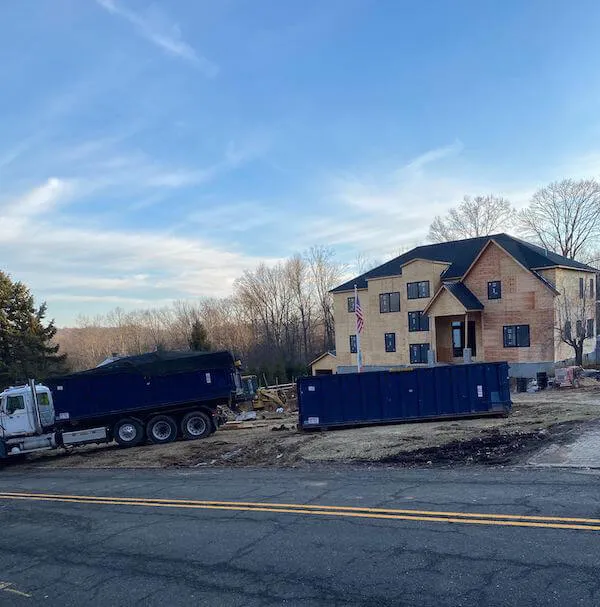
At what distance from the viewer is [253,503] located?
367 inches

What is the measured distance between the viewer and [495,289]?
36.9m

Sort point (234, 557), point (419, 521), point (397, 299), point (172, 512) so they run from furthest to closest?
1. point (397, 299)
2. point (172, 512)
3. point (419, 521)
4. point (234, 557)

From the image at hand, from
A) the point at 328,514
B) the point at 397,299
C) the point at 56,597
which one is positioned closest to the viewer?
the point at 56,597

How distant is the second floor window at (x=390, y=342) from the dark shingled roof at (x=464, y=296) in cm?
704

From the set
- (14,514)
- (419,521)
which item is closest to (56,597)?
(419,521)

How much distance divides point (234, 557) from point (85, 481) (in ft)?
28.8

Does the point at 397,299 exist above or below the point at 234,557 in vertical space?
above

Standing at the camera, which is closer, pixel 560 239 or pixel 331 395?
pixel 331 395

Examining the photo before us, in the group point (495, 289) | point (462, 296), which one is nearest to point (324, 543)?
point (462, 296)

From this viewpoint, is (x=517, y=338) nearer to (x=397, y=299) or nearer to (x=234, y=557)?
(x=397, y=299)

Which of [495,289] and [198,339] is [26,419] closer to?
[495,289]

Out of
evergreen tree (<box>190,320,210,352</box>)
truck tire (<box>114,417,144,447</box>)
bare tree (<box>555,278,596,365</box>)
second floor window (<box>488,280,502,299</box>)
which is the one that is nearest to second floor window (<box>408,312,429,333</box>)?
second floor window (<box>488,280,502,299</box>)

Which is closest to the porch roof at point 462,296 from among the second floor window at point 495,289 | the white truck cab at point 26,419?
the second floor window at point 495,289

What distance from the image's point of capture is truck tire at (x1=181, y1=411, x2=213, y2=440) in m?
20.1
